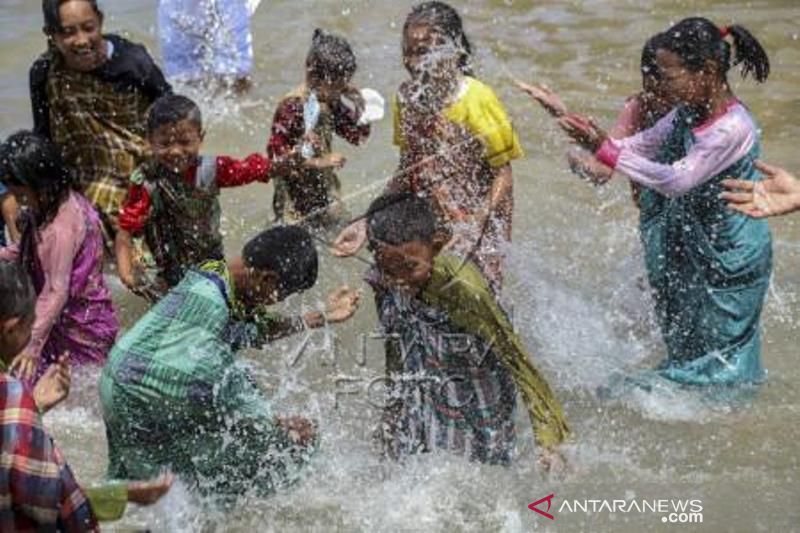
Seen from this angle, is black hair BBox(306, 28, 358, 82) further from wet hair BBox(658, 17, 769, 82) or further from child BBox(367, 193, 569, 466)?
wet hair BBox(658, 17, 769, 82)

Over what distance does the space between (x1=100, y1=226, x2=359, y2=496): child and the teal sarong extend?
1.58 meters

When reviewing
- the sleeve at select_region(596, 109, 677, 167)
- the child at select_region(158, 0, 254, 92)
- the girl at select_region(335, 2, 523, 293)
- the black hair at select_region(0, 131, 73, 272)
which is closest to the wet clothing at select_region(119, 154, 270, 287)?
the black hair at select_region(0, 131, 73, 272)

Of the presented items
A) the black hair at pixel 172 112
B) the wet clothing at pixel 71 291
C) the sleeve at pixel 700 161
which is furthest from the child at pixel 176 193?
the sleeve at pixel 700 161

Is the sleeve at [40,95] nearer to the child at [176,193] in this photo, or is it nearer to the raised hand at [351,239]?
the child at [176,193]

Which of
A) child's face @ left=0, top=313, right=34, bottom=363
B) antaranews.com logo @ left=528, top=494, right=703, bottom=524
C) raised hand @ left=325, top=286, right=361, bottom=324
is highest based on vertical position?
child's face @ left=0, top=313, right=34, bottom=363

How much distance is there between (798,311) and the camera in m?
6.04

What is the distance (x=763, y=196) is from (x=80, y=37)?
288cm

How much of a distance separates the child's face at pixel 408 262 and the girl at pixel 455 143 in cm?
85

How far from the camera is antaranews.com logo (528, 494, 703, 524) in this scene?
4473 mm

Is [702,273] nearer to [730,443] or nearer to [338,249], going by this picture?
[730,443]

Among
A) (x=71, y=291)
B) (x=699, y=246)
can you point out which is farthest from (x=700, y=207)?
(x=71, y=291)

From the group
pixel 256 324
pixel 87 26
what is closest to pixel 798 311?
pixel 256 324

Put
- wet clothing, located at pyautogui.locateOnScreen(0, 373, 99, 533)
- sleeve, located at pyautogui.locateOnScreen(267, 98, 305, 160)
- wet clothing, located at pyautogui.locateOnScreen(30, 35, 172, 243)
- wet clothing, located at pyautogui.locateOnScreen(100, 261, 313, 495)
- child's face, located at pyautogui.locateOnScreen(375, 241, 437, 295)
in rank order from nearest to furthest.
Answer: wet clothing, located at pyautogui.locateOnScreen(0, 373, 99, 533) → wet clothing, located at pyautogui.locateOnScreen(100, 261, 313, 495) → child's face, located at pyautogui.locateOnScreen(375, 241, 437, 295) → wet clothing, located at pyautogui.locateOnScreen(30, 35, 172, 243) → sleeve, located at pyautogui.locateOnScreen(267, 98, 305, 160)

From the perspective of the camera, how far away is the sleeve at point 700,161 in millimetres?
4516
